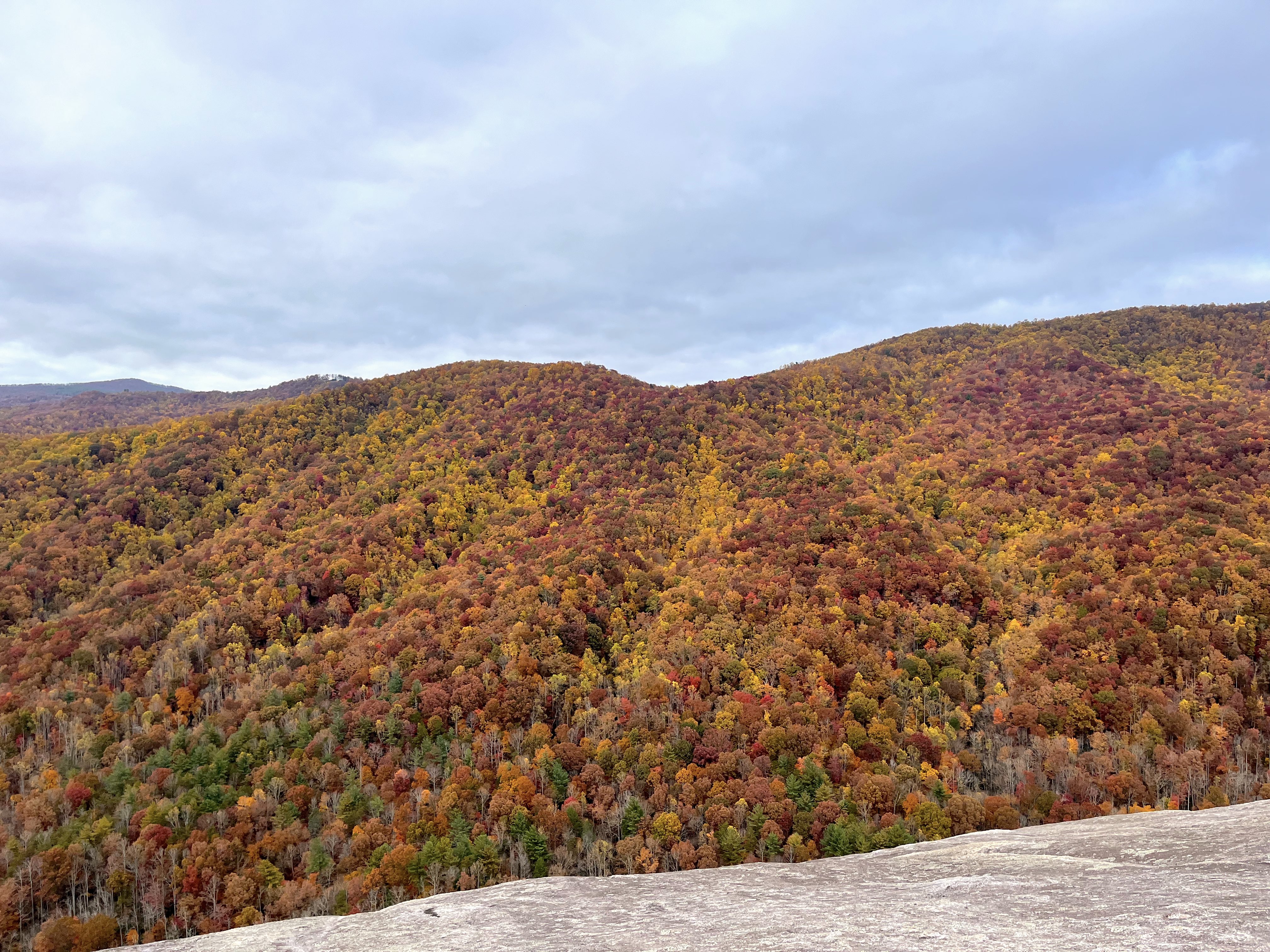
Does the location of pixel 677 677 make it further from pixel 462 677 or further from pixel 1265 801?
pixel 1265 801

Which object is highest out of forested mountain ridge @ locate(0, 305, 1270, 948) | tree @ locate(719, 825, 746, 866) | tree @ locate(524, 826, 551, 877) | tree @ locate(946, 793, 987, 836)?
forested mountain ridge @ locate(0, 305, 1270, 948)

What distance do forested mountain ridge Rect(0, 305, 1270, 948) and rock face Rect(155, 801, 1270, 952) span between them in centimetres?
4904

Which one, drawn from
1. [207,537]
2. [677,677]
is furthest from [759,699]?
[207,537]

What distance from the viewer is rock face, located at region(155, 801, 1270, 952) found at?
9523mm

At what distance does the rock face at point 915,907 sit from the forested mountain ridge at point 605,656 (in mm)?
49043

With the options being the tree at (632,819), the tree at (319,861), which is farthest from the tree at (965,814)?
the tree at (319,861)

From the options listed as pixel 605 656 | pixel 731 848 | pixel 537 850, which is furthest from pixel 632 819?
pixel 605 656

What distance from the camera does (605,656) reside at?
294 ft

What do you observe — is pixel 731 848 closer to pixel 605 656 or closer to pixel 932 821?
pixel 932 821

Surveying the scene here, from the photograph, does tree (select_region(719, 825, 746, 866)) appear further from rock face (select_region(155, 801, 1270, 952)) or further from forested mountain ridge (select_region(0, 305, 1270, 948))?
rock face (select_region(155, 801, 1270, 952))

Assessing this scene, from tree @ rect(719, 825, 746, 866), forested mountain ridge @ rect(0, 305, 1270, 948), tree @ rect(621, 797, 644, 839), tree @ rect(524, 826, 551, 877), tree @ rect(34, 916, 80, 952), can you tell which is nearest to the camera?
tree @ rect(34, 916, 80, 952)

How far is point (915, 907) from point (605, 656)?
265 ft

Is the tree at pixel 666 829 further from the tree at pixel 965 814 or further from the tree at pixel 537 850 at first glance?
the tree at pixel 965 814

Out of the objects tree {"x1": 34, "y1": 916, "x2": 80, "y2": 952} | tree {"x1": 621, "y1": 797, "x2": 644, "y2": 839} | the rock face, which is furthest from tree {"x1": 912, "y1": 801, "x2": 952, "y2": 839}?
tree {"x1": 34, "y1": 916, "x2": 80, "y2": 952}
